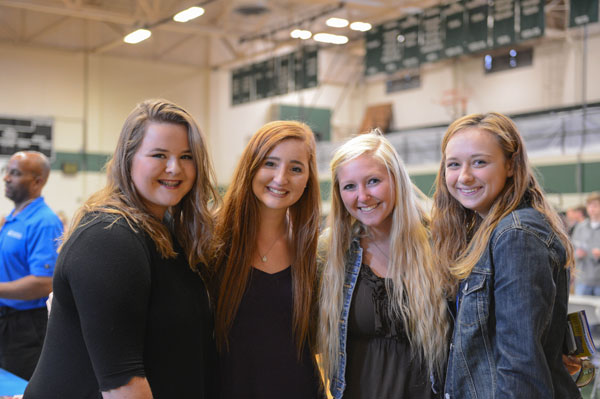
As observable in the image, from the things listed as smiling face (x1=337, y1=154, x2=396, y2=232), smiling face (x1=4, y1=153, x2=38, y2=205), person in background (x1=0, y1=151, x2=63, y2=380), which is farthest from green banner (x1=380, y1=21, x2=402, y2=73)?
smiling face (x1=337, y1=154, x2=396, y2=232)

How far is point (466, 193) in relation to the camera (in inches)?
83.9

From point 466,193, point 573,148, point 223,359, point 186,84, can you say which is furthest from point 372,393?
point 186,84

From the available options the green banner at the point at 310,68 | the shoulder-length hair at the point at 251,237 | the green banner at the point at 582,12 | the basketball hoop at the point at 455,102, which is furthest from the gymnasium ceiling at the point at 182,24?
the shoulder-length hair at the point at 251,237

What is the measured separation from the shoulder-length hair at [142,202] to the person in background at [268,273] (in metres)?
0.30

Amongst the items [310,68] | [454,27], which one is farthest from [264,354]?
[310,68]

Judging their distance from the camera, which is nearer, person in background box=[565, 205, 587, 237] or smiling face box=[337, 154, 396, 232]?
smiling face box=[337, 154, 396, 232]

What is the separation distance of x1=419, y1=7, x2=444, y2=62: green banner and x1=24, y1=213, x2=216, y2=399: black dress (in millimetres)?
9476

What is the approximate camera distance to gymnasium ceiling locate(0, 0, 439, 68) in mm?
12617

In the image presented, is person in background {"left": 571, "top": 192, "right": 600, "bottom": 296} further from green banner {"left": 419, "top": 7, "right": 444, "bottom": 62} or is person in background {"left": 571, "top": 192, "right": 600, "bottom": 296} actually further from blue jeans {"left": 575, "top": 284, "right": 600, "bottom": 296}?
green banner {"left": 419, "top": 7, "right": 444, "bottom": 62}

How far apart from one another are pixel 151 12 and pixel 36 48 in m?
4.09

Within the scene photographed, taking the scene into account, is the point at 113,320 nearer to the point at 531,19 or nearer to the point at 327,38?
the point at 531,19

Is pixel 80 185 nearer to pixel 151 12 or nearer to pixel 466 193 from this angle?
pixel 151 12

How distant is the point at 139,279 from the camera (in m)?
1.73

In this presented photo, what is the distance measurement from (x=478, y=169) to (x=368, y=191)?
21.1 inches
